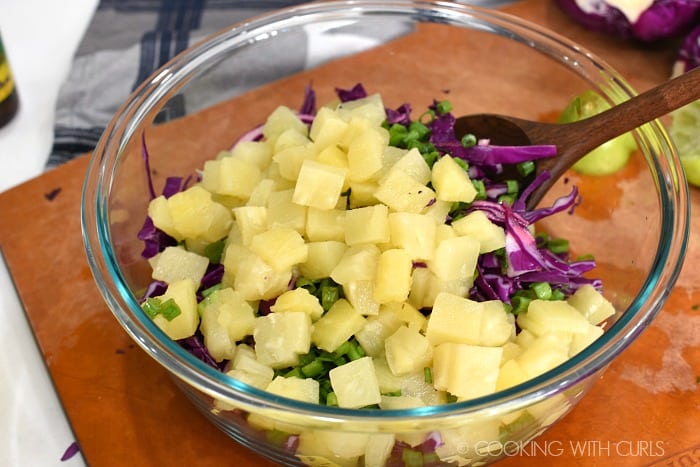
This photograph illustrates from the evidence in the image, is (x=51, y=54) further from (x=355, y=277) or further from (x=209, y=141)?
(x=355, y=277)

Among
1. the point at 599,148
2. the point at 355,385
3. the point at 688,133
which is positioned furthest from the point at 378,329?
the point at 688,133

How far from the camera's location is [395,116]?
2.10 meters

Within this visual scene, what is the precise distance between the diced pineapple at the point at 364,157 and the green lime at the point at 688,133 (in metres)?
0.98

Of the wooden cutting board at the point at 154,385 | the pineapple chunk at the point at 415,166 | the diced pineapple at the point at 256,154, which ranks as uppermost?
the pineapple chunk at the point at 415,166

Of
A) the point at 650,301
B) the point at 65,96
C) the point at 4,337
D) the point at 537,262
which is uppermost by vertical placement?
the point at 650,301

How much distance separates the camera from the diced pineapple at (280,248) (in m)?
1.63

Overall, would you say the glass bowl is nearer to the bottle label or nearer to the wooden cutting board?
the wooden cutting board

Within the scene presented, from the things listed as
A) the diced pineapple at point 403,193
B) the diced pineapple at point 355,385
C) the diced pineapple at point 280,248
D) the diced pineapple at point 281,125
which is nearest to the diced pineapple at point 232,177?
the diced pineapple at point 281,125

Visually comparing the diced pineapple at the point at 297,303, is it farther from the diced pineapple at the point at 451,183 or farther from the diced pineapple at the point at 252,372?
the diced pineapple at the point at 451,183

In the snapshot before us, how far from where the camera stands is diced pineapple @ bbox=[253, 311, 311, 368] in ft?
5.14

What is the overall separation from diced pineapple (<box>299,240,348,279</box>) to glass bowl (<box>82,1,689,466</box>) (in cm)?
37

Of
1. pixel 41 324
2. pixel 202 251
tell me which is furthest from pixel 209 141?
pixel 41 324

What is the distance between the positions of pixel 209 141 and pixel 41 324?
717 mm

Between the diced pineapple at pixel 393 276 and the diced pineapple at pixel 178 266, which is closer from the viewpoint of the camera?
the diced pineapple at pixel 393 276
